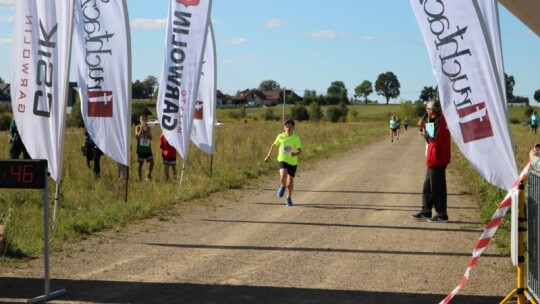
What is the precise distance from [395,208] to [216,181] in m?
5.35

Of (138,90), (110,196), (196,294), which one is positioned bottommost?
(196,294)

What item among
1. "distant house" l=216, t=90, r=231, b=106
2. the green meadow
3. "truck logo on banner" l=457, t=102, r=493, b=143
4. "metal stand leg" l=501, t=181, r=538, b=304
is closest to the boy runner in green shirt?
the green meadow

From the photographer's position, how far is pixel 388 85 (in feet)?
570

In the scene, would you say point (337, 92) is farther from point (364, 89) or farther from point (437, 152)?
point (437, 152)

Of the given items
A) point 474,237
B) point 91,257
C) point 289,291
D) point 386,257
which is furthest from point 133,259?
point 474,237

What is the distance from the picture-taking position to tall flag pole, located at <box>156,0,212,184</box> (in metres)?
16.0

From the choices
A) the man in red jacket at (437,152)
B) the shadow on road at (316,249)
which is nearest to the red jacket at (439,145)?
the man in red jacket at (437,152)

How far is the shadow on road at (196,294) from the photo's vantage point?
748 cm

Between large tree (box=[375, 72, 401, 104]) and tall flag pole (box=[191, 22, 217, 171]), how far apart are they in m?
156

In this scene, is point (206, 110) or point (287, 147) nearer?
point (287, 147)

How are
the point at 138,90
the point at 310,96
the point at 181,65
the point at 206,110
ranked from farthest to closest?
1. the point at 310,96
2. the point at 138,90
3. the point at 206,110
4. the point at 181,65

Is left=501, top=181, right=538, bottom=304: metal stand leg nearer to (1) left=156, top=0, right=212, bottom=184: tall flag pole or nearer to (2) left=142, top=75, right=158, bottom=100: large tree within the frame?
(1) left=156, top=0, right=212, bottom=184: tall flag pole

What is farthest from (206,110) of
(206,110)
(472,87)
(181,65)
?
(472,87)

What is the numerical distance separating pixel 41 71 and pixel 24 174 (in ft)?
13.4
